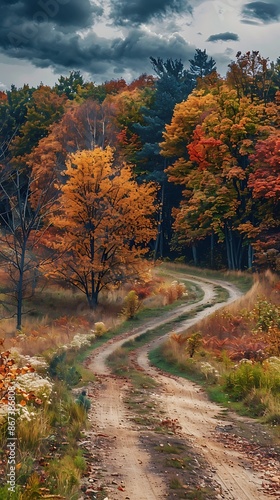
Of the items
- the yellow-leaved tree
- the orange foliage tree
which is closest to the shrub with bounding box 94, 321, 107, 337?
the yellow-leaved tree

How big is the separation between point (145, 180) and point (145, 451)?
3793cm

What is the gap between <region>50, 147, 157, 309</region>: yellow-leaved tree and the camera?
2728 centimetres

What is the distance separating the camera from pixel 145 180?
45344mm

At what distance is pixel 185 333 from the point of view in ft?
66.5

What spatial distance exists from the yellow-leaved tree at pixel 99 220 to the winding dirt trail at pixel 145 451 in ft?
41.0

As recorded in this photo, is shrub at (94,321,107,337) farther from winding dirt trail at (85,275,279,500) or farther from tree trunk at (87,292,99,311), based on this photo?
tree trunk at (87,292,99,311)

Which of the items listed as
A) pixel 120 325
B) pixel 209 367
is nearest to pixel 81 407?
pixel 209 367

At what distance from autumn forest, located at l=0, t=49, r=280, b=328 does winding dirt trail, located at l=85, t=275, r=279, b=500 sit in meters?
8.55

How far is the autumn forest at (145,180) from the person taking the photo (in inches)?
1088

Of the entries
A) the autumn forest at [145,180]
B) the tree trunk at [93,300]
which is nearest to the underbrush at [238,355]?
the autumn forest at [145,180]

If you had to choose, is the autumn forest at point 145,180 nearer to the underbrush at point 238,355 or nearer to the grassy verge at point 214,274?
the grassy verge at point 214,274

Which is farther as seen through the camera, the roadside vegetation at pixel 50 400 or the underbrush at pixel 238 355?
the underbrush at pixel 238 355

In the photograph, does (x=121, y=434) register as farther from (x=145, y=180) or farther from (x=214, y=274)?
(x=145, y=180)

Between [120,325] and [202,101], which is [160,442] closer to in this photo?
[120,325]
